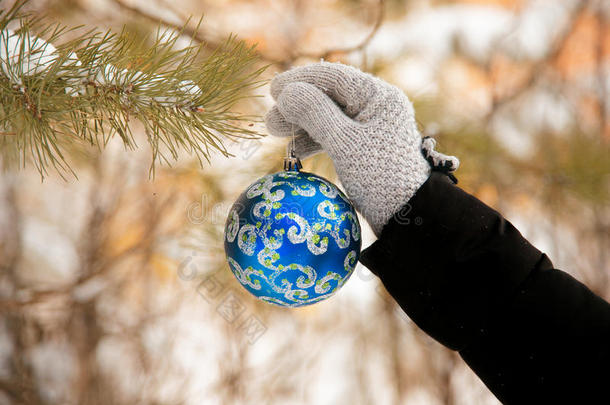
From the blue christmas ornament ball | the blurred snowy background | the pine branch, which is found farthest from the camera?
the blurred snowy background

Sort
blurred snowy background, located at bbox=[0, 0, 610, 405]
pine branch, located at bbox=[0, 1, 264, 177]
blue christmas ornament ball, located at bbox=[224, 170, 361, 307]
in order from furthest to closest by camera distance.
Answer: blurred snowy background, located at bbox=[0, 0, 610, 405]
blue christmas ornament ball, located at bbox=[224, 170, 361, 307]
pine branch, located at bbox=[0, 1, 264, 177]

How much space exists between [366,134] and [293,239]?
0.47 ft

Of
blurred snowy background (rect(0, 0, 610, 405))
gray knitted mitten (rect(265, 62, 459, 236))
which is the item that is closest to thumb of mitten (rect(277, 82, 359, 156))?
gray knitted mitten (rect(265, 62, 459, 236))

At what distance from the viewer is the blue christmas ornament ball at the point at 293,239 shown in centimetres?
46

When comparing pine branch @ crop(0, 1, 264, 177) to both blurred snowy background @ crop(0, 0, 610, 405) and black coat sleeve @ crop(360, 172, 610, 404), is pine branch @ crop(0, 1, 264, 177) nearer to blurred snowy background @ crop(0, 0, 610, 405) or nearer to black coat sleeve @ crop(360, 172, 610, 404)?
black coat sleeve @ crop(360, 172, 610, 404)

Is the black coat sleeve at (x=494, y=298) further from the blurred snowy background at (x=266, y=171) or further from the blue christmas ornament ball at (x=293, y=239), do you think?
the blurred snowy background at (x=266, y=171)

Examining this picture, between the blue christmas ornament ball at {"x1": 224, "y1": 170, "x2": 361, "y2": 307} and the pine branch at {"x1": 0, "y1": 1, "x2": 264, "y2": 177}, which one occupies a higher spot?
the pine branch at {"x1": 0, "y1": 1, "x2": 264, "y2": 177}

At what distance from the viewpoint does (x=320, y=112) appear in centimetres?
50

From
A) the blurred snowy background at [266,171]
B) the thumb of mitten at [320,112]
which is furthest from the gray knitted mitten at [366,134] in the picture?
the blurred snowy background at [266,171]

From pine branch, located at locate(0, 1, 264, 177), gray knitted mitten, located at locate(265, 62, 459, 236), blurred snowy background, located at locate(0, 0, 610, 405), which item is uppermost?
pine branch, located at locate(0, 1, 264, 177)

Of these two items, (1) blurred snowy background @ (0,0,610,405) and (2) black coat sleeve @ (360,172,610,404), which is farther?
(1) blurred snowy background @ (0,0,610,405)

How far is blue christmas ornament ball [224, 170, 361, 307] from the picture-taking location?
0.46 metres

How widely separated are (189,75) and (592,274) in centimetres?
119

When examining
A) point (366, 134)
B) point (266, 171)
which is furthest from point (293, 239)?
point (266, 171)
